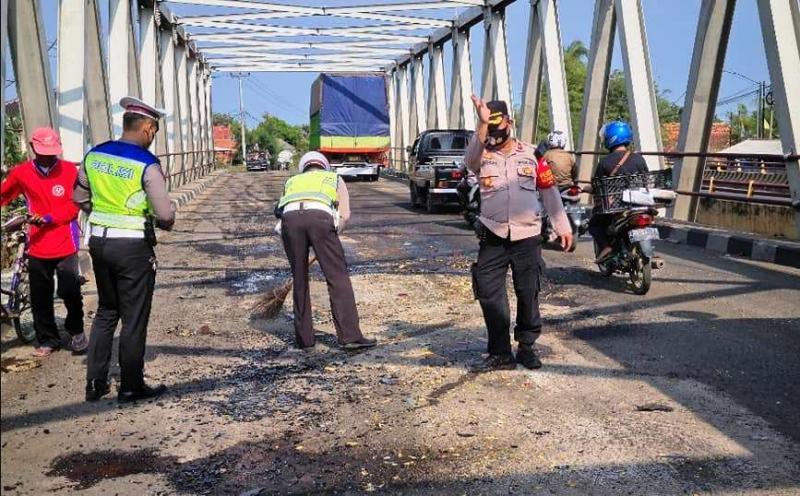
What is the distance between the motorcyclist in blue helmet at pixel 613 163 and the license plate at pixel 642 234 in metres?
0.51

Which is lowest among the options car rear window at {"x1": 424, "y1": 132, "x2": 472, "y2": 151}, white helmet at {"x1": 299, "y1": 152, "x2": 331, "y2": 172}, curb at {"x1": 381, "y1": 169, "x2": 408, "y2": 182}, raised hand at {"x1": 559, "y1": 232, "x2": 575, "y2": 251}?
curb at {"x1": 381, "y1": 169, "x2": 408, "y2": 182}

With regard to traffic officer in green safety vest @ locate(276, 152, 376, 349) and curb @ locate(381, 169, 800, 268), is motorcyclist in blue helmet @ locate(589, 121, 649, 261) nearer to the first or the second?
curb @ locate(381, 169, 800, 268)

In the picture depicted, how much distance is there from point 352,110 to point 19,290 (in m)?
25.8

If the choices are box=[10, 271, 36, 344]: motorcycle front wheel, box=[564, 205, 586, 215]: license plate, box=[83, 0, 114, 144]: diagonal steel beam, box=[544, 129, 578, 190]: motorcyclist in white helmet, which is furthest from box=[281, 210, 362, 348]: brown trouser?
box=[83, 0, 114, 144]: diagonal steel beam

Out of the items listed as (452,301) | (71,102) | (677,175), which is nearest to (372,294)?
(452,301)

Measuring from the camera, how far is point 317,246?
550cm

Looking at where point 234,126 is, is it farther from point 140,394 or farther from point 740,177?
point 140,394

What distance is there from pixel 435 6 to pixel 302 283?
21.4 meters

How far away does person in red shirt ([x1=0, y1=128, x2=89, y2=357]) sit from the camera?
17.5 ft

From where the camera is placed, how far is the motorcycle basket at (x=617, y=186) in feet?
24.4

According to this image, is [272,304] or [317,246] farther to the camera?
[272,304]

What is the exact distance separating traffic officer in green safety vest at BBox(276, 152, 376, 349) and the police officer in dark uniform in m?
1.04

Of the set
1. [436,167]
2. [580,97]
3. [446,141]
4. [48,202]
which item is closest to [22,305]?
[48,202]

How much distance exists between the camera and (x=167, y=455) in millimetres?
3633
